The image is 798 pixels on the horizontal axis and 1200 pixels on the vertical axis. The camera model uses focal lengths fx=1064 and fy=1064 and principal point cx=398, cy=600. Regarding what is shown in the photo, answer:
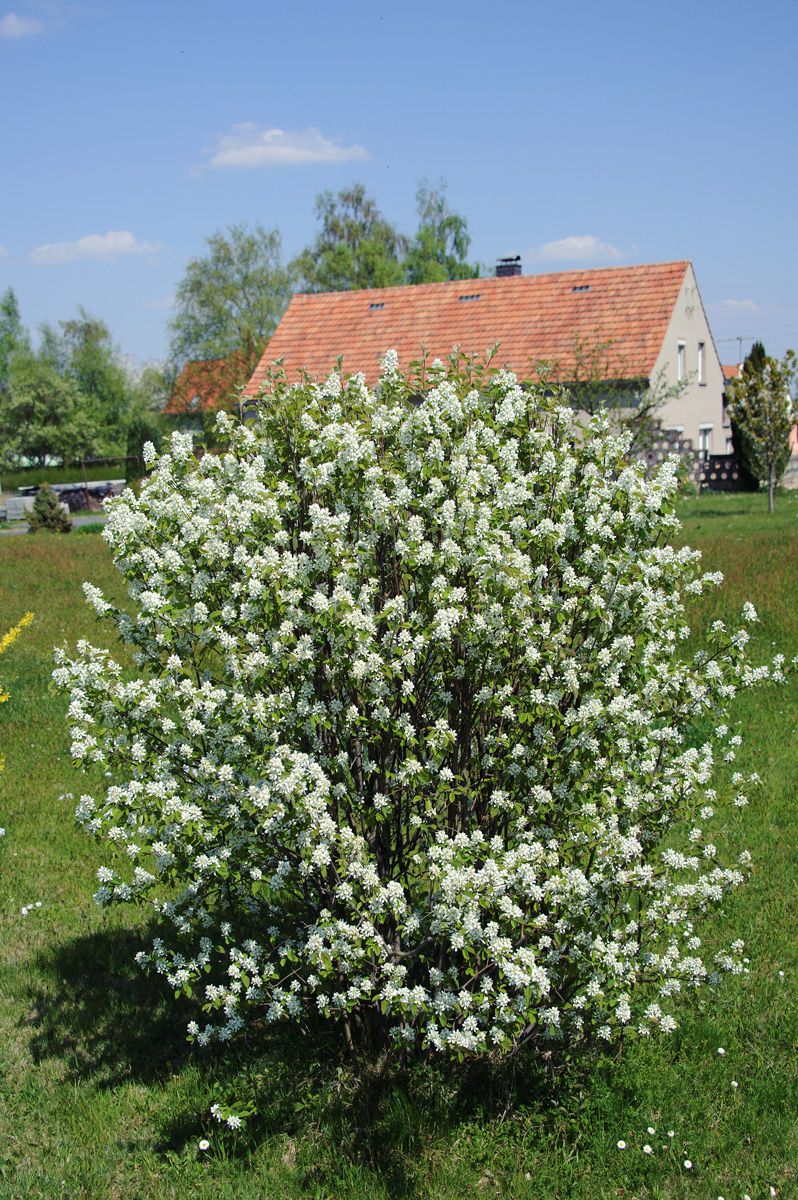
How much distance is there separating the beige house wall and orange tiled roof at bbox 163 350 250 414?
67.6ft

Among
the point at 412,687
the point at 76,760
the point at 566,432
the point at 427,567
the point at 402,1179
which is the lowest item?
the point at 402,1179

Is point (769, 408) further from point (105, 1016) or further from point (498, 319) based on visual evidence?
point (105, 1016)

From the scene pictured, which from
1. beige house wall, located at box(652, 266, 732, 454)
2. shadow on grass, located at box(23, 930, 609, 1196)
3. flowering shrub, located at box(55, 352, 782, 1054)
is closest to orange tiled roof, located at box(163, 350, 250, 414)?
beige house wall, located at box(652, 266, 732, 454)

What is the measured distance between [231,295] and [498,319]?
70.8ft

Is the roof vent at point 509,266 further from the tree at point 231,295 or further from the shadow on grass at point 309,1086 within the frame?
the shadow on grass at point 309,1086

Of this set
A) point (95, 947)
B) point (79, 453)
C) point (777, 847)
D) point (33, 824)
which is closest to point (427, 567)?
point (95, 947)

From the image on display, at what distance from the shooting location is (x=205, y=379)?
49.8 meters

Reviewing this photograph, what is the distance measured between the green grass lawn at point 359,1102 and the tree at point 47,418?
64212mm

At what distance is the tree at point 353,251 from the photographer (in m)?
58.7

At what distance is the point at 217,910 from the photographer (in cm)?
642

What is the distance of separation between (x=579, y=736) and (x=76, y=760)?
86.6 inches

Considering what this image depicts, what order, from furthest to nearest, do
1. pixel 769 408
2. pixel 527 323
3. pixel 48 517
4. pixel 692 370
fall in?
pixel 692 370 → pixel 48 517 → pixel 527 323 → pixel 769 408

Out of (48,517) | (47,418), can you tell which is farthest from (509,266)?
(47,418)

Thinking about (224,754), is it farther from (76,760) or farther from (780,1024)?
(780,1024)
